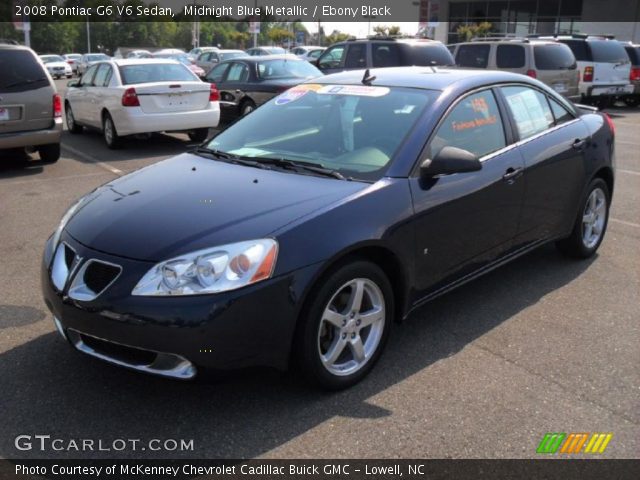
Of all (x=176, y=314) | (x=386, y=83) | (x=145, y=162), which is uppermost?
(x=386, y=83)

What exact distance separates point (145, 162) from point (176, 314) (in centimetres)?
764

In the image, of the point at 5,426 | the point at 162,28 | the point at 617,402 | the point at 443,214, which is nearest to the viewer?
the point at 5,426

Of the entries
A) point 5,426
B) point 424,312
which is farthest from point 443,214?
point 5,426

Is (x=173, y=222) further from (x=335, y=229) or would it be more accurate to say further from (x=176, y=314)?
(x=335, y=229)

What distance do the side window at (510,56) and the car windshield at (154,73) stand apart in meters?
7.09

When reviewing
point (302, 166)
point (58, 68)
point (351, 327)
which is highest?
point (302, 166)

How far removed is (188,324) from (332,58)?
13.4 meters

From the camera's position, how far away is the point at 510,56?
1458 centimetres

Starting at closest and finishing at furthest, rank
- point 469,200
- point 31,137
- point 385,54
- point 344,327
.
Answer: point 344,327
point 469,200
point 31,137
point 385,54

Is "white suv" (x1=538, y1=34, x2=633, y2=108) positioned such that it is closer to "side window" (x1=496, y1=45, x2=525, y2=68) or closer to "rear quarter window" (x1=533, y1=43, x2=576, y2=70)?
"rear quarter window" (x1=533, y1=43, x2=576, y2=70)

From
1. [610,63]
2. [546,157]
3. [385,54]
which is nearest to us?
[546,157]

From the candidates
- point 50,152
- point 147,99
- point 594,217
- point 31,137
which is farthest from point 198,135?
point 594,217

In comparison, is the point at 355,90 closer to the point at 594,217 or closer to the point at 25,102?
the point at 594,217

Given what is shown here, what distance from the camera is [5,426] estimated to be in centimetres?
307
